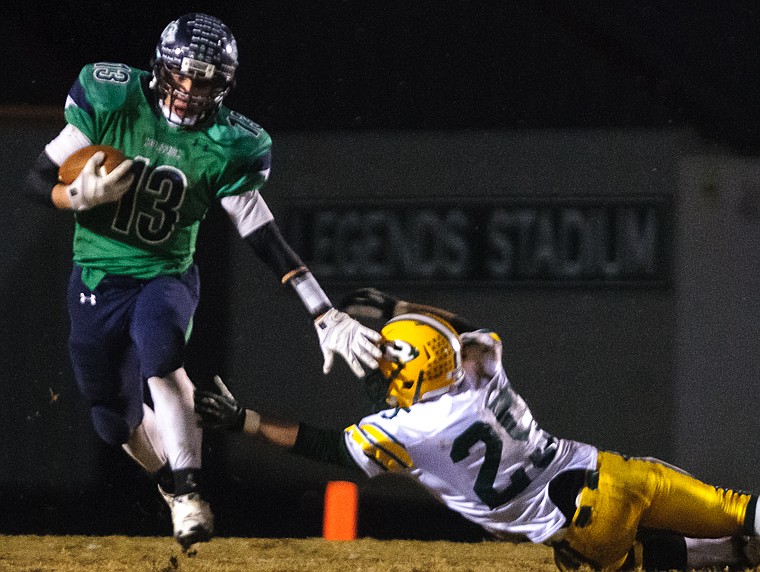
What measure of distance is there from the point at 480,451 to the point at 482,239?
Answer: 39.0 inches

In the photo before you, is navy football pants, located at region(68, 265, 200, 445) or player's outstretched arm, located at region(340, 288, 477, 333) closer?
navy football pants, located at region(68, 265, 200, 445)

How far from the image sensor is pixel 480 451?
3.91 m

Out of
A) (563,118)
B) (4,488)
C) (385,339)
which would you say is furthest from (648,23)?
(4,488)

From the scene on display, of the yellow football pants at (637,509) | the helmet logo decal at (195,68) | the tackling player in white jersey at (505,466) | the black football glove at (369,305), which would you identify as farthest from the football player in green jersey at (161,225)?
the yellow football pants at (637,509)

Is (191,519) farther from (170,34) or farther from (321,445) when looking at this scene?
(170,34)

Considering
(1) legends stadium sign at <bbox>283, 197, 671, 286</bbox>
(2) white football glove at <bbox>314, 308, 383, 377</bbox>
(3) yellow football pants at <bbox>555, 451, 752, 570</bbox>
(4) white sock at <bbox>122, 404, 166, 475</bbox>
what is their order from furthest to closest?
(1) legends stadium sign at <bbox>283, 197, 671, 286</bbox>
(4) white sock at <bbox>122, 404, 166, 475</bbox>
(2) white football glove at <bbox>314, 308, 383, 377</bbox>
(3) yellow football pants at <bbox>555, 451, 752, 570</bbox>

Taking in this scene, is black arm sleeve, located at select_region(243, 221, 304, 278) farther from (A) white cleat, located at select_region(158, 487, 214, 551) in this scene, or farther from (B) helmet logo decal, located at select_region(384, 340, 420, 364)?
(A) white cleat, located at select_region(158, 487, 214, 551)

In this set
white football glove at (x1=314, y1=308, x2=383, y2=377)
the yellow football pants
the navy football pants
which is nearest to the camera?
the yellow football pants

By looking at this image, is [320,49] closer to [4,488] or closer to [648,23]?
[648,23]

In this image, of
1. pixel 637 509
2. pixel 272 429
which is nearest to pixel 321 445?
pixel 272 429

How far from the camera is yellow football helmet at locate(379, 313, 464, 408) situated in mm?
3930

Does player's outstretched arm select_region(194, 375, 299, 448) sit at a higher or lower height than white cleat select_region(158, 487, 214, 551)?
higher

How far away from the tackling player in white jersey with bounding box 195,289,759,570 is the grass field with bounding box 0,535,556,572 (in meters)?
0.37

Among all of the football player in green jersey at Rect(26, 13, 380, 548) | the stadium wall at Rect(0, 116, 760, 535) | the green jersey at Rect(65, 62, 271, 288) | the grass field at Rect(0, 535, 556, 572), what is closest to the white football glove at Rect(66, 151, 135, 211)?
the football player in green jersey at Rect(26, 13, 380, 548)
